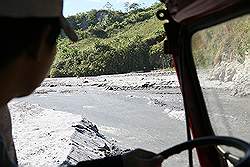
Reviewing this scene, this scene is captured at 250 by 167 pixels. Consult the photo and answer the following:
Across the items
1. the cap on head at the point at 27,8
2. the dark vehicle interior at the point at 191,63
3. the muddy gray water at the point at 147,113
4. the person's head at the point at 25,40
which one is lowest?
the muddy gray water at the point at 147,113

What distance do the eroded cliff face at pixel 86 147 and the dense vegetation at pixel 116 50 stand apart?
16.2 meters

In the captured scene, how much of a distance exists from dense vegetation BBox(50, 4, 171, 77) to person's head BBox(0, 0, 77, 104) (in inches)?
1006

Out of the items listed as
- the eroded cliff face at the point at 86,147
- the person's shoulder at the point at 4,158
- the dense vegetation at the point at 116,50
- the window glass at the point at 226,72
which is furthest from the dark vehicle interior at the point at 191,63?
the dense vegetation at the point at 116,50

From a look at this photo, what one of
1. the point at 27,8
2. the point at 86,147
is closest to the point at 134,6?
the point at 86,147

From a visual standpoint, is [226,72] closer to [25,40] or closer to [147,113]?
[25,40]

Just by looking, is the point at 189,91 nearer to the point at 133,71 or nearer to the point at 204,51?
the point at 204,51

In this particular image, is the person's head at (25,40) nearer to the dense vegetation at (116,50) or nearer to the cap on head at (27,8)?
the cap on head at (27,8)

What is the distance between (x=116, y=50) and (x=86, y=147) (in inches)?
1133

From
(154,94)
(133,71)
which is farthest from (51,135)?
(133,71)

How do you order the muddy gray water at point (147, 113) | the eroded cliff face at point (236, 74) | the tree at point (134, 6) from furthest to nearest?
1. the tree at point (134, 6)
2. the muddy gray water at point (147, 113)
3. the eroded cliff face at point (236, 74)

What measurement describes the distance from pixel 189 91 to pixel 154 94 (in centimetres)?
2073

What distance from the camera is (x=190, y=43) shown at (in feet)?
6.54

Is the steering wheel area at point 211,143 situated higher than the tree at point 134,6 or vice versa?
the steering wheel area at point 211,143

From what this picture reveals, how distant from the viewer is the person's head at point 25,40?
0.98 meters
